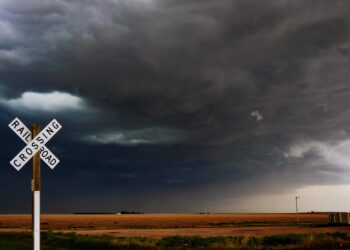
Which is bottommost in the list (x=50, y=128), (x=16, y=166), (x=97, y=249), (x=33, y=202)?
(x=97, y=249)

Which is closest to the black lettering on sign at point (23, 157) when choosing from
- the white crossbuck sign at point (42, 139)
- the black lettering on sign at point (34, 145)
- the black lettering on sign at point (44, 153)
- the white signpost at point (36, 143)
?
the white signpost at point (36, 143)

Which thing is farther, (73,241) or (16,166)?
(73,241)

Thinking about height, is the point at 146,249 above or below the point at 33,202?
below

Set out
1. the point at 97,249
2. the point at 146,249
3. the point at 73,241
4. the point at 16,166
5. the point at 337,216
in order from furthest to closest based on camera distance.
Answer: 1. the point at 337,216
2. the point at 73,241
3. the point at 97,249
4. the point at 146,249
5. the point at 16,166

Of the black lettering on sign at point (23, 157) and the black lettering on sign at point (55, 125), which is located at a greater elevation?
the black lettering on sign at point (55, 125)

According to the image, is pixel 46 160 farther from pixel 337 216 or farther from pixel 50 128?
pixel 337 216

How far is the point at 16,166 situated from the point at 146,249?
21.8 meters

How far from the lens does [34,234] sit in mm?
10508

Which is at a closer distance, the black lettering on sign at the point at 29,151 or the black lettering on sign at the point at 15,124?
the black lettering on sign at the point at 29,151

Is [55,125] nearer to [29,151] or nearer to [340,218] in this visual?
[29,151]

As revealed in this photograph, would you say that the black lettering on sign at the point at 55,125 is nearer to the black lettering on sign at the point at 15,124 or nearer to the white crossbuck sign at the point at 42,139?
the white crossbuck sign at the point at 42,139

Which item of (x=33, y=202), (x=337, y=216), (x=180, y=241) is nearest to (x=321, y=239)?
(x=180, y=241)

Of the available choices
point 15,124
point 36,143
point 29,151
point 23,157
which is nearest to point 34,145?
point 36,143

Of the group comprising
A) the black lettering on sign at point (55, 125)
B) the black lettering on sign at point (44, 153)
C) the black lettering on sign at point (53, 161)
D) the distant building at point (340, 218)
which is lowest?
the distant building at point (340, 218)
